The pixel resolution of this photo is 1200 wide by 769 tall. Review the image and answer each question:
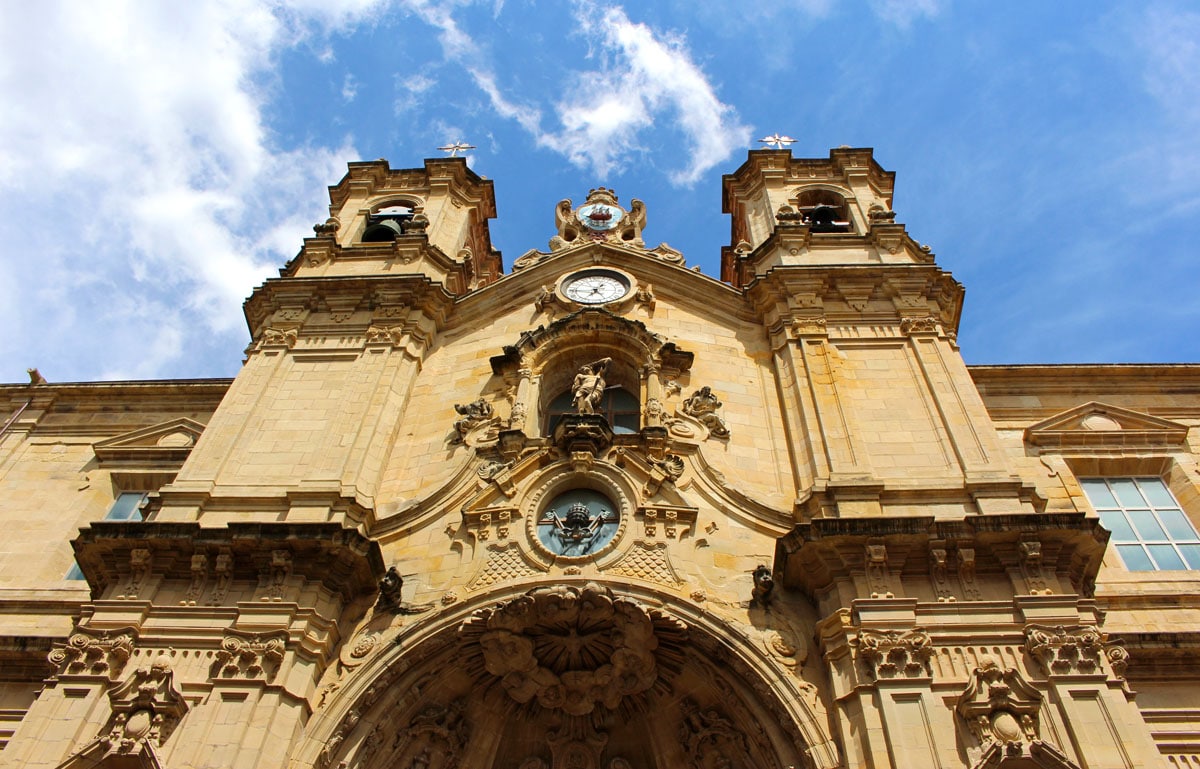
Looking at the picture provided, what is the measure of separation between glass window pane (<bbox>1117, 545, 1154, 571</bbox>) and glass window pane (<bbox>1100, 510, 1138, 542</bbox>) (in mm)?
180

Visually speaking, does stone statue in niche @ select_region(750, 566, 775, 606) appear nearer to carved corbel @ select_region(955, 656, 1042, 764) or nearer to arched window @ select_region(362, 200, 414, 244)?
carved corbel @ select_region(955, 656, 1042, 764)

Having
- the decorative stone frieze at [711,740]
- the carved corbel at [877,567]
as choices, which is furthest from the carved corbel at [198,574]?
the carved corbel at [877,567]

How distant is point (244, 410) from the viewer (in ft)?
50.8

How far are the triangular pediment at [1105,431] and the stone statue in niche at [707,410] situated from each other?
5748 mm

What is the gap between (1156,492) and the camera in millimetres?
15852

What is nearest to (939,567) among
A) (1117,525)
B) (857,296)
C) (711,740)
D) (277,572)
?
(711,740)

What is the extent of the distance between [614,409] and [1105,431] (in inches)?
344

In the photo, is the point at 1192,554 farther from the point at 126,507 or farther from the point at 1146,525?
the point at 126,507

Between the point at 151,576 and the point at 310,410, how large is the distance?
397cm

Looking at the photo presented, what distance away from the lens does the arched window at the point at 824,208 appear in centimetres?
2161

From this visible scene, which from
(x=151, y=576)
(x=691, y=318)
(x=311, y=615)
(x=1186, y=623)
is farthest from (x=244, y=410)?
(x=1186, y=623)

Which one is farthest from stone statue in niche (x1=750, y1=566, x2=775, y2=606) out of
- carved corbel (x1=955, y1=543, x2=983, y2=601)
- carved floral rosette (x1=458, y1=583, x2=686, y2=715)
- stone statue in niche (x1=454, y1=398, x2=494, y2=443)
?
stone statue in niche (x1=454, y1=398, x2=494, y2=443)

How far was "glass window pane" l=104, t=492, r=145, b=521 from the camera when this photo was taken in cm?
1680

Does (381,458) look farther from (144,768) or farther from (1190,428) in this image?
(1190,428)
